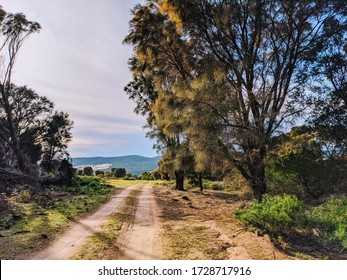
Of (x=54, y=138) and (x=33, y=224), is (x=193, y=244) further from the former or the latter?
(x=54, y=138)

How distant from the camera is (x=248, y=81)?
1062cm

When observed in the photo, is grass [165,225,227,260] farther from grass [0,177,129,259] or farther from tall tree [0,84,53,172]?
tall tree [0,84,53,172]

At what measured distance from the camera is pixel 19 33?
1933 centimetres

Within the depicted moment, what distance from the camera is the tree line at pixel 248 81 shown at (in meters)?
9.67

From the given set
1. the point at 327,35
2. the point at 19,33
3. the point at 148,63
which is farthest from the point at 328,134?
the point at 19,33

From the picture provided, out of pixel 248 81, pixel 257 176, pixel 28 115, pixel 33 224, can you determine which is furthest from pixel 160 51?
pixel 28 115

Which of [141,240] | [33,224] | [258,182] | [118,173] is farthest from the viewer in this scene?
[118,173]

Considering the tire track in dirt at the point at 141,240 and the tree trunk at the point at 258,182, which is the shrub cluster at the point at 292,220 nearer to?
the tire track in dirt at the point at 141,240

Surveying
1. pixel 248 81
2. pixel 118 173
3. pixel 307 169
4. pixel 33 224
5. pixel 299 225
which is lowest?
pixel 33 224

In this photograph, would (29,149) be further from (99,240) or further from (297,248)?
(297,248)

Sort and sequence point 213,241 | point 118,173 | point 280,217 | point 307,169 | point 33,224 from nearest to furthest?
point 280,217
point 213,241
point 33,224
point 307,169
point 118,173

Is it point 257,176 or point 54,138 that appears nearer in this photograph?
point 257,176

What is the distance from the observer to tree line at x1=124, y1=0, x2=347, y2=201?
9.67 m

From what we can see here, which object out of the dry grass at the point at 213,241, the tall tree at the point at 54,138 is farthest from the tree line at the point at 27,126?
the dry grass at the point at 213,241
